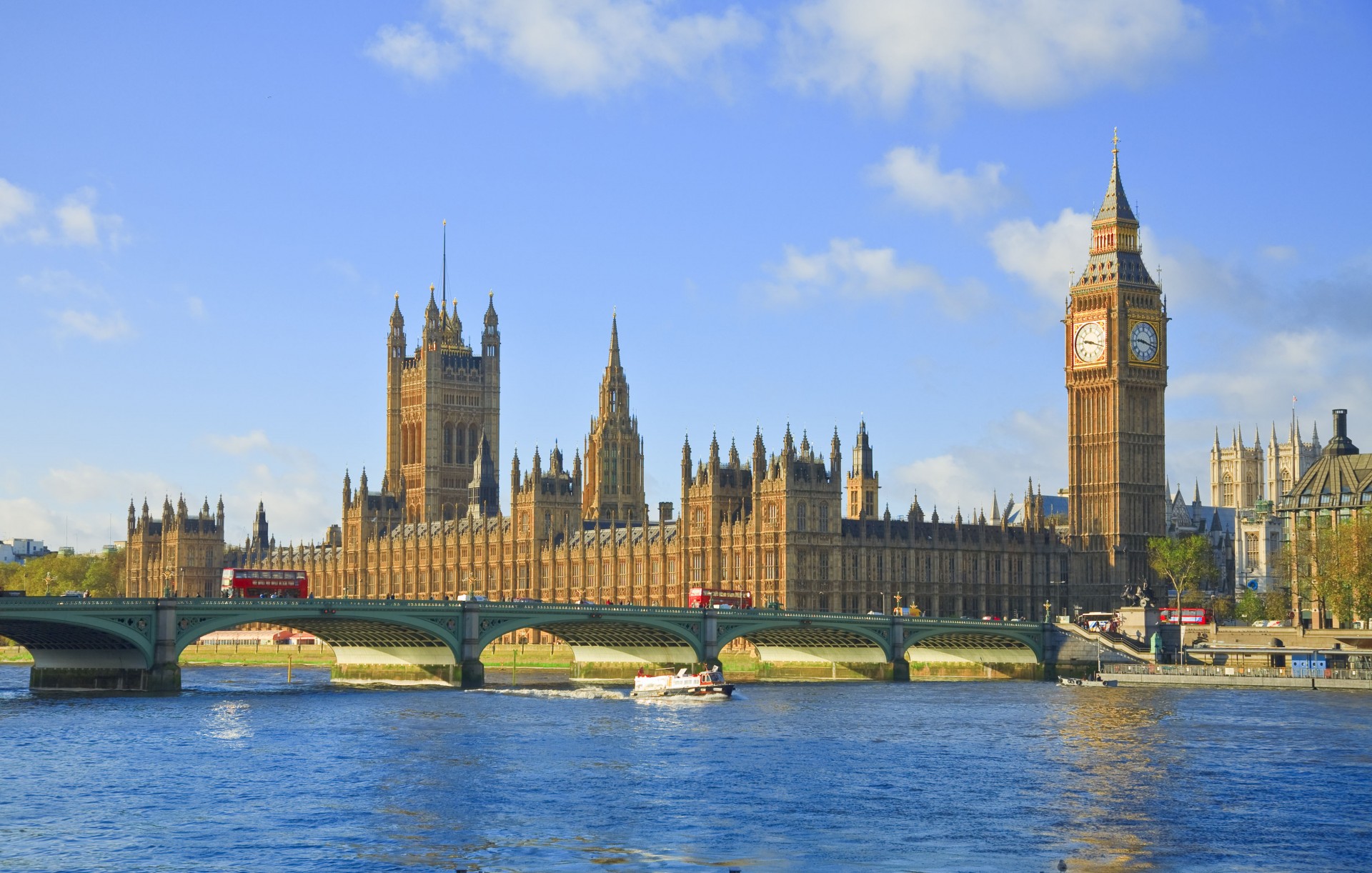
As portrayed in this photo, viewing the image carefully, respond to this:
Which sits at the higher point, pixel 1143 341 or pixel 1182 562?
pixel 1143 341

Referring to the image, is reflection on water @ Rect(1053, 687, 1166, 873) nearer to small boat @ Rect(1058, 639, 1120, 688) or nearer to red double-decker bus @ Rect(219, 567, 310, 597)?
small boat @ Rect(1058, 639, 1120, 688)

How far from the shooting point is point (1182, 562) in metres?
165

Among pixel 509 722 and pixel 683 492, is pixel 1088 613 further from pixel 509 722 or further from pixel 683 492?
pixel 509 722

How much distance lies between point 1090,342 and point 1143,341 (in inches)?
187

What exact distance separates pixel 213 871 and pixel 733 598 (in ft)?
296

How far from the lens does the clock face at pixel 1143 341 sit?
179m

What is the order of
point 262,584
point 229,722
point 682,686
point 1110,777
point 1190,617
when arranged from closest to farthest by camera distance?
point 1110,777 < point 229,722 < point 682,686 < point 262,584 < point 1190,617

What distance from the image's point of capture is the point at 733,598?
142 meters

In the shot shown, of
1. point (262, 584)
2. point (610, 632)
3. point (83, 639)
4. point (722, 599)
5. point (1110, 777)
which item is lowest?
point (1110, 777)

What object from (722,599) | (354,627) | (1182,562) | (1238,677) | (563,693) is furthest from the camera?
A: (1182,562)

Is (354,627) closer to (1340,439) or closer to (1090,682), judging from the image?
(1090,682)

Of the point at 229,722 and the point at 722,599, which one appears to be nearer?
the point at 229,722

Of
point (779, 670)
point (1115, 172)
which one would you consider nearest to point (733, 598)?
point (779, 670)

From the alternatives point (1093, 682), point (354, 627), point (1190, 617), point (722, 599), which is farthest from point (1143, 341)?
point (354, 627)
